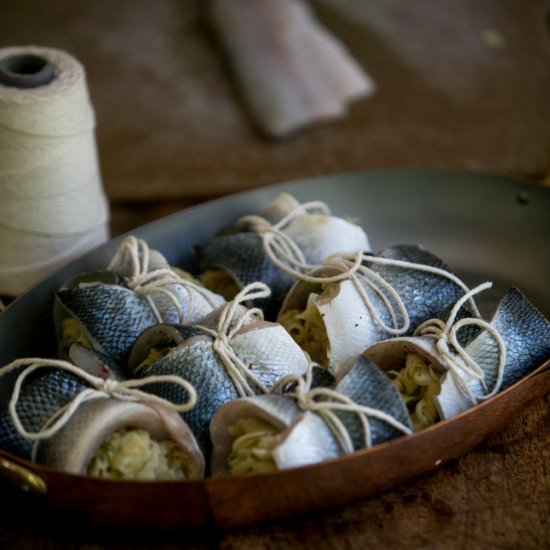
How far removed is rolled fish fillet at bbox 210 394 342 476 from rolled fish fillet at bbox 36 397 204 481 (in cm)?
Answer: 4

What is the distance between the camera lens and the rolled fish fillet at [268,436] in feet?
3.01

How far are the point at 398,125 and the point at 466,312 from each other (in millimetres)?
1131

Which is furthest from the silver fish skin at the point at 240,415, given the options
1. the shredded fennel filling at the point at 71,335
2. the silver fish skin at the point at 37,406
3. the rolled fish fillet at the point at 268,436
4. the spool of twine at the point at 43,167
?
the spool of twine at the point at 43,167

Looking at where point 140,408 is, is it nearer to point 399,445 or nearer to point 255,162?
point 399,445

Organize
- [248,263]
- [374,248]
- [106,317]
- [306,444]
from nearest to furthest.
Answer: [306,444] → [106,317] → [248,263] → [374,248]

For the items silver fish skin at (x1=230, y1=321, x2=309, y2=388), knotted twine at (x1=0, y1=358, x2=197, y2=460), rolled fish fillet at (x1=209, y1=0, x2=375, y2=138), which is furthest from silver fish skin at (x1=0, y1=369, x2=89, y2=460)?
rolled fish fillet at (x1=209, y1=0, x2=375, y2=138)

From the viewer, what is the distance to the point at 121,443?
955 mm

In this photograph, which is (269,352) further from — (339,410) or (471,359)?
(471,359)

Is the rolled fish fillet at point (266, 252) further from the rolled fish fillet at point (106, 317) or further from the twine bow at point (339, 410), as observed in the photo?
the twine bow at point (339, 410)

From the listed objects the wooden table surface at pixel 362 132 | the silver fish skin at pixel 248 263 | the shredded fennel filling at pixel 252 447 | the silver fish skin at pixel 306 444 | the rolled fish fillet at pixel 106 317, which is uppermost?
the silver fish skin at pixel 306 444

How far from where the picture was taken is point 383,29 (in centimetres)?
265

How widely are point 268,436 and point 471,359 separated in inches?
11.5

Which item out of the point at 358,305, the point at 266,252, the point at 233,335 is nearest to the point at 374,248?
the point at 266,252

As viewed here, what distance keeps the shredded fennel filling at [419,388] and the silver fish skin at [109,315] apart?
0.38 meters
